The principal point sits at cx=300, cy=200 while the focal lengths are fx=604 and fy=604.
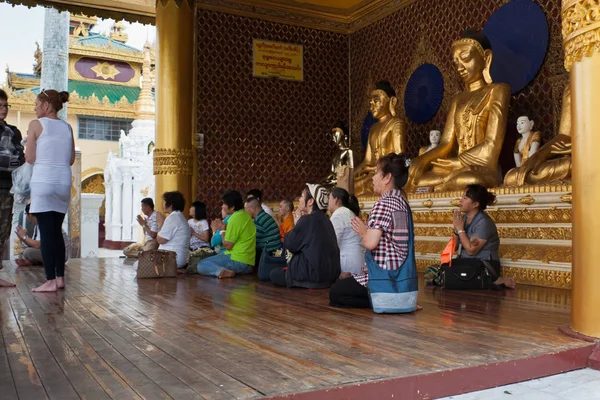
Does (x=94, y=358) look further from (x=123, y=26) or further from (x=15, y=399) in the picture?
(x=123, y=26)

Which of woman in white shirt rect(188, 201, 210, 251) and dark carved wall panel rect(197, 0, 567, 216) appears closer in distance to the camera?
woman in white shirt rect(188, 201, 210, 251)

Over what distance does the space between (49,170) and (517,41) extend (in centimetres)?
550

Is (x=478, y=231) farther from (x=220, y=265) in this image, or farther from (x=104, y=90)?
(x=104, y=90)

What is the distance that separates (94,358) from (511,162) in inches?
234

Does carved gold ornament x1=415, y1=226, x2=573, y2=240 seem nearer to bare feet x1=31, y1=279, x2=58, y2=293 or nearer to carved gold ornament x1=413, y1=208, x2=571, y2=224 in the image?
carved gold ornament x1=413, y1=208, x2=571, y2=224

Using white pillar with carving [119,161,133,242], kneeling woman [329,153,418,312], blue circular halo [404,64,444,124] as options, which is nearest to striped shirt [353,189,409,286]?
kneeling woman [329,153,418,312]

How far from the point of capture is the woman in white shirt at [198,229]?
7.06 meters

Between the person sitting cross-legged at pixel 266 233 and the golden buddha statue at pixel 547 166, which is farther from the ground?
the golden buddha statue at pixel 547 166

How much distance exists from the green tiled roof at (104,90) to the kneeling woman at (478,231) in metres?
19.0

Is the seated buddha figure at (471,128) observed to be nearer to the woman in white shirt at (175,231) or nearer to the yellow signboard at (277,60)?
the woman in white shirt at (175,231)

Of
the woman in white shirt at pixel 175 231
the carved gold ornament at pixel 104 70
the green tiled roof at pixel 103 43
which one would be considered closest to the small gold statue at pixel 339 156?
the woman in white shirt at pixel 175 231

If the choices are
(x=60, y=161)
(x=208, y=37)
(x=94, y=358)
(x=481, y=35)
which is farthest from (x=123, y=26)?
(x=94, y=358)

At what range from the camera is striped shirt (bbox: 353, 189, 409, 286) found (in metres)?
3.38

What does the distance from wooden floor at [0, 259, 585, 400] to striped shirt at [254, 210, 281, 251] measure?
130 cm
